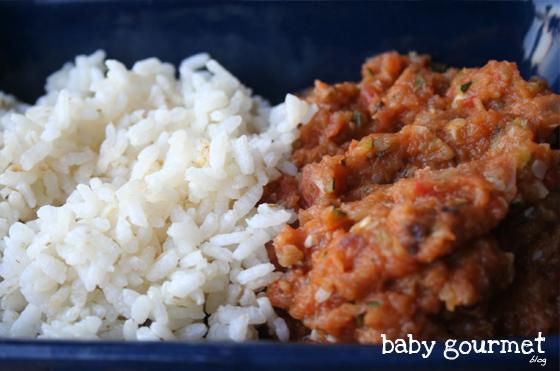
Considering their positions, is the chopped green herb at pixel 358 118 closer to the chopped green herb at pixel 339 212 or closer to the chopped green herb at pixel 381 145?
the chopped green herb at pixel 381 145

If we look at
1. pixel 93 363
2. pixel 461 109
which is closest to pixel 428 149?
pixel 461 109

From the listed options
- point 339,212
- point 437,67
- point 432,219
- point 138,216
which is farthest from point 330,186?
point 437,67

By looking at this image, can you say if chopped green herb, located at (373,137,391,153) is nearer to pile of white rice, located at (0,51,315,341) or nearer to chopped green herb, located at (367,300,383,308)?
pile of white rice, located at (0,51,315,341)

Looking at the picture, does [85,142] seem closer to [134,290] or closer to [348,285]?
[134,290]

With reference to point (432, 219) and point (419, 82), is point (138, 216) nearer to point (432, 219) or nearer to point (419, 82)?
point (432, 219)

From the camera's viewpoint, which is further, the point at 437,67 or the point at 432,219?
the point at 437,67
